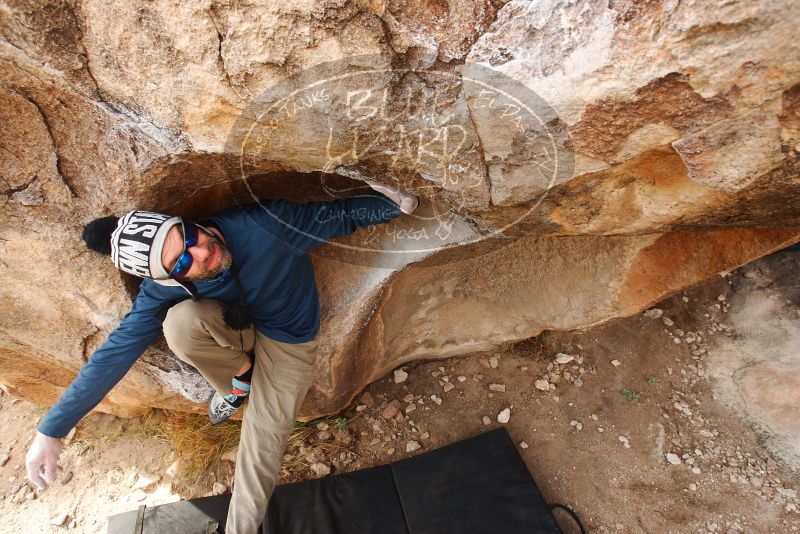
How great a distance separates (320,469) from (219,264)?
1.36 metres

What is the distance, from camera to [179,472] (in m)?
2.84

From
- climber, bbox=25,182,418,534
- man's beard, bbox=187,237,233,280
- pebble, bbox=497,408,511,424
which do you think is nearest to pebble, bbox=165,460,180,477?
climber, bbox=25,182,418,534

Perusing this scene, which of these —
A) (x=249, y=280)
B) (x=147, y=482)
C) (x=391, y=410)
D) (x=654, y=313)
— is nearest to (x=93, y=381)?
(x=249, y=280)

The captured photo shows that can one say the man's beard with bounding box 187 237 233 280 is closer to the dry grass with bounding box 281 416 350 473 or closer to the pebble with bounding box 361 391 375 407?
the dry grass with bounding box 281 416 350 473

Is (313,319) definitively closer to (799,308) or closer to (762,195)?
(762,195)

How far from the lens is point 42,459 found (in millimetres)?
1969

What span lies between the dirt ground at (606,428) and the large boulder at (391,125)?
2.33 ft

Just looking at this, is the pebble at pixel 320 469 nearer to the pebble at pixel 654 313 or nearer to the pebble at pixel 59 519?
the pebble at pixel 59 519

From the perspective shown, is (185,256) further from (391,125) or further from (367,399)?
(367,399)

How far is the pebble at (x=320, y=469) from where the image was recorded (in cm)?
272

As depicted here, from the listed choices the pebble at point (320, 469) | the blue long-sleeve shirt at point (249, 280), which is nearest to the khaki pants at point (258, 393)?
the blue long-sleeve shirt at point (249, 280)

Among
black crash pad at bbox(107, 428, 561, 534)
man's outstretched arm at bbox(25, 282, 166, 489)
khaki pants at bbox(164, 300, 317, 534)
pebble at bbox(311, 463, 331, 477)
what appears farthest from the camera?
pebble at bbox(311, 463, 331, 477)

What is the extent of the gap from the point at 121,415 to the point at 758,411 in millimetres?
3509

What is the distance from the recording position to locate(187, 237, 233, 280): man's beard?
1916 millimetres
